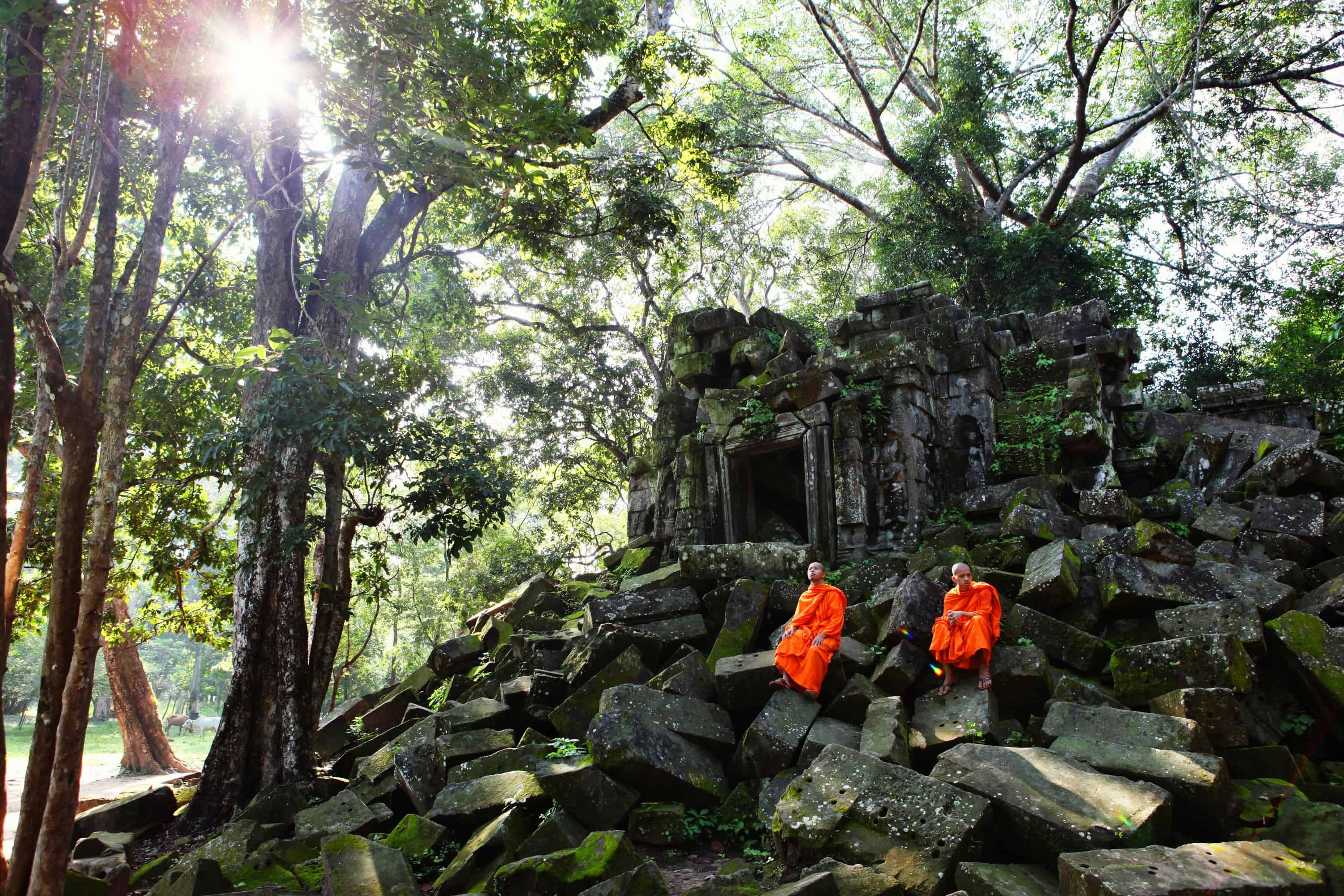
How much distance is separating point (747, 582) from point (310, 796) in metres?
3.95

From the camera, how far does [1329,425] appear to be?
1063cm

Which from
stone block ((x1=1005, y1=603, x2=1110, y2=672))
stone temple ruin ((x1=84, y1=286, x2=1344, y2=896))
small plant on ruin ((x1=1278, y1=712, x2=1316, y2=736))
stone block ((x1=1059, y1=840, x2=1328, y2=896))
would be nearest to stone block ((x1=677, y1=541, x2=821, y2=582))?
stone temple ruin ((x1=84, y1=286, x2=1344, y2=896))

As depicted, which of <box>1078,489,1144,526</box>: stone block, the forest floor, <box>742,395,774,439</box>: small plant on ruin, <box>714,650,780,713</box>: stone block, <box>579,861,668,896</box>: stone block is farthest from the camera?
the forest floor

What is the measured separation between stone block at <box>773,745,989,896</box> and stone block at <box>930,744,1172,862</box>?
16 cm

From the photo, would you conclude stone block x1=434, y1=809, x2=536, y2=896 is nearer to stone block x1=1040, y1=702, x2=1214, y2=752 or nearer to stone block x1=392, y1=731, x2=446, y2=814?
stone block x1=392, y1=731, x2=446, y2=814

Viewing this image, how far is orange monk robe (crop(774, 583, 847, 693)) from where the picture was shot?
5.93 m

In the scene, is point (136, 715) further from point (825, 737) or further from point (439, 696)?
point (825, 737)

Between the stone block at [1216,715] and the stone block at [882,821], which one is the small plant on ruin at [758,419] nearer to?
the stone block at [1216,715]

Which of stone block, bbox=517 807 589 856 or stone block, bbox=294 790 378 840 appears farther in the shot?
stone block, bbox=294 790 378 840

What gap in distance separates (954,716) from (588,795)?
2.37 metres

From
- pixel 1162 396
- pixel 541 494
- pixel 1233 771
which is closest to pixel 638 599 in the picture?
pixel 1233 771

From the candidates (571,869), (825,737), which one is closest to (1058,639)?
(825,737)

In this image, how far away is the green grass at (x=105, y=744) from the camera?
20.5 m

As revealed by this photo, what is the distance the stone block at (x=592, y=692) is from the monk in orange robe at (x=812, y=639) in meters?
1.10
